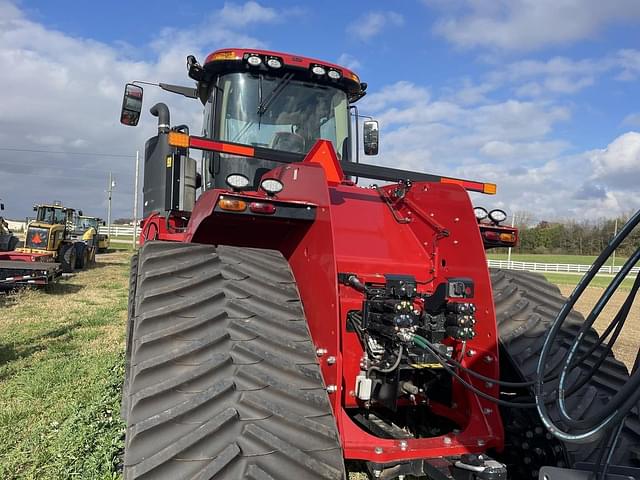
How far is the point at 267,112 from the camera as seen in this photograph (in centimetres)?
443

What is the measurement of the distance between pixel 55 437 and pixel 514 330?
3.41m

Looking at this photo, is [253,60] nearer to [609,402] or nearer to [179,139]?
[179,139]

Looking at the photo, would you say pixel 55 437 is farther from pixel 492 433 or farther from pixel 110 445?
pixel 492 433

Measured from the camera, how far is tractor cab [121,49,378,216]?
170 inches

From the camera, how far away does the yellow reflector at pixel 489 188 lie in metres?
3.99

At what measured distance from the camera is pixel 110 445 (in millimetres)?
3527

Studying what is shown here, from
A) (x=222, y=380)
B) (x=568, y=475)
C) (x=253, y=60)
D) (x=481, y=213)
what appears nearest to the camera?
(x=568, y=475)

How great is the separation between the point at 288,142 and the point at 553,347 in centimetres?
261

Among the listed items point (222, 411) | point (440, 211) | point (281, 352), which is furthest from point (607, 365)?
point (222, 411)

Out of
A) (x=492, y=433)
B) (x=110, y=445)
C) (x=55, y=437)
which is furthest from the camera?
(x=55, y=437)

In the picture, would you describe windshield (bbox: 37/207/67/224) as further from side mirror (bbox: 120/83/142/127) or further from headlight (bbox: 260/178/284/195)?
headlight (bbox: 260/178/284/195)

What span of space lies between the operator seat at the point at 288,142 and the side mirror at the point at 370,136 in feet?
3.50

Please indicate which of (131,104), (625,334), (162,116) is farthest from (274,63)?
(625,334)

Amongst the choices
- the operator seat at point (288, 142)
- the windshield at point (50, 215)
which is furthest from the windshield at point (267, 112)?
the windshield at point (50, 215)
